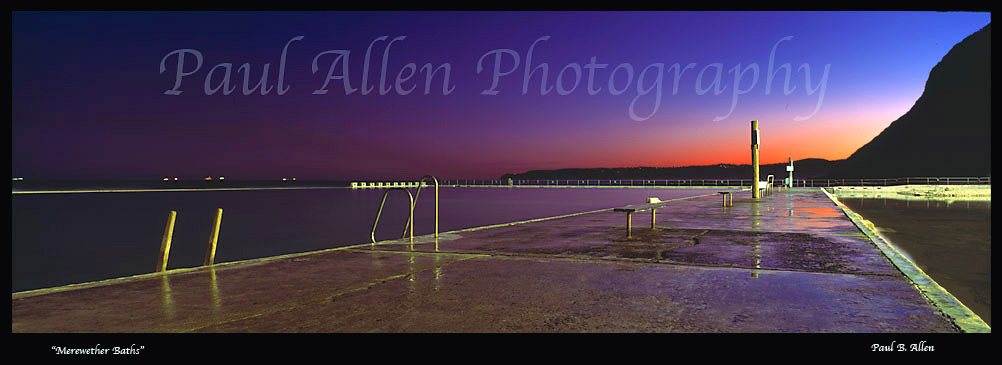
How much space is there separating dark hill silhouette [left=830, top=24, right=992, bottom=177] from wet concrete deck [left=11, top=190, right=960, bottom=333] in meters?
144

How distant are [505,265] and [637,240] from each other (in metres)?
3.95

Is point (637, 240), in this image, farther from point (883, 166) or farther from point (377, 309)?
point (883, 166)

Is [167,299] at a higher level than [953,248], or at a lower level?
higher

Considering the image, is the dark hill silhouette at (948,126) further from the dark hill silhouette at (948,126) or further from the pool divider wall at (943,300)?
the pool divider wall at (943,300)

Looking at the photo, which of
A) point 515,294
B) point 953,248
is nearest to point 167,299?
point 515,294

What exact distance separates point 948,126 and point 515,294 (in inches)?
6703

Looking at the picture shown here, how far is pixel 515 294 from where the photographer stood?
557cm

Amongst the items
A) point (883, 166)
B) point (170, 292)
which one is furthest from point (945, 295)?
point (883, 166)

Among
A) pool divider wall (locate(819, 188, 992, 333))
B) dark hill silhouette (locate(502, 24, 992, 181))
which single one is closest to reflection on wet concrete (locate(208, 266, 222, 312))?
pool divider wall (locate(819, 188, 992, 333))

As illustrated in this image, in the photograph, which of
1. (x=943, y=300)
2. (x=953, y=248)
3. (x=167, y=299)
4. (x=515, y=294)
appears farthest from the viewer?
(x=953, y=248)

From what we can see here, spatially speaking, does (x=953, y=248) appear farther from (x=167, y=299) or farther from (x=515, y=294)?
(x=167, y=299)

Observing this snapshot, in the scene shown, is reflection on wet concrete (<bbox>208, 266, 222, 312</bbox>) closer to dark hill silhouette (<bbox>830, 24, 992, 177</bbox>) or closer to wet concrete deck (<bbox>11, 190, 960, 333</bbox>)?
wet concrete deck (<bbox>11, 190, 960, 333</bbox>)

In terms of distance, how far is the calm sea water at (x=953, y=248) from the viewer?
764cm

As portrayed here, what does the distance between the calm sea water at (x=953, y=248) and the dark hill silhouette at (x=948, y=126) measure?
130 meters
